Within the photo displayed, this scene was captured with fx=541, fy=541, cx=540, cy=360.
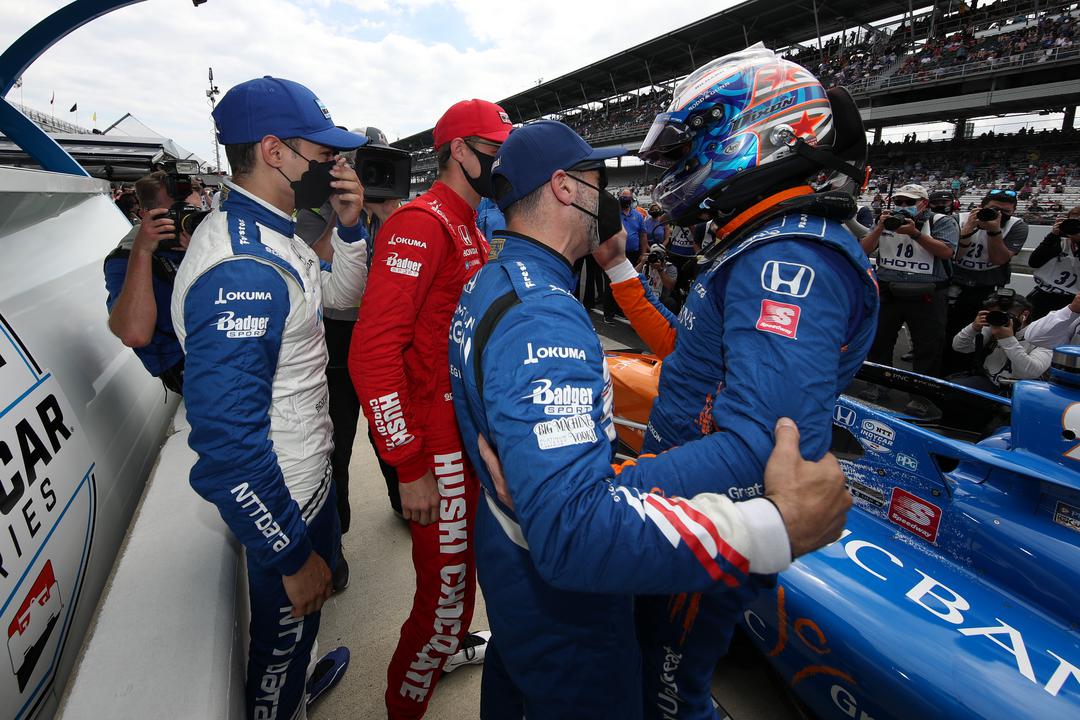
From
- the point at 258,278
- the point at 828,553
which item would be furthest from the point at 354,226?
the point at 828,553

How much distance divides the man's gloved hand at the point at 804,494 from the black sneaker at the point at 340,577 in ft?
8.08

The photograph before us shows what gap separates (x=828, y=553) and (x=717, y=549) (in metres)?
1.42

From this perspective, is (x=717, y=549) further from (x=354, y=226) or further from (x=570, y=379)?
(x=354, y=226)

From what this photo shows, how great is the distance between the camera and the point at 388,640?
255 cm

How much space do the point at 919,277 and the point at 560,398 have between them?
569 cm

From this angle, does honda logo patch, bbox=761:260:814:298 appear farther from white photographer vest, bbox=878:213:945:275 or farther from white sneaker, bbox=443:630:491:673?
white photographer vest, bbox=878:213:945:275

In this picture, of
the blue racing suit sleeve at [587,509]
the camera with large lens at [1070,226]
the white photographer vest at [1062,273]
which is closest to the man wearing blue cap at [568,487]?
the blue racing suit sleeve at [587,509]

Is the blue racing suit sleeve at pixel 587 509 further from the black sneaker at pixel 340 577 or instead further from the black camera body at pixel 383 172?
the black sneaker at pixel 340 577

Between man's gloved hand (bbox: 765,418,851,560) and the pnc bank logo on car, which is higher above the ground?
the pnc bank logo on car

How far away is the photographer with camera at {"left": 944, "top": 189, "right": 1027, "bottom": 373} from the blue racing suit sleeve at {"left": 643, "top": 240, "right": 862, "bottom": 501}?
5.23m

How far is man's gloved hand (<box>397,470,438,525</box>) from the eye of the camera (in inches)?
76.5

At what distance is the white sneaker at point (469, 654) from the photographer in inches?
94.0

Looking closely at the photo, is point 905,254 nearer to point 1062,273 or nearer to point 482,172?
point 1062,273

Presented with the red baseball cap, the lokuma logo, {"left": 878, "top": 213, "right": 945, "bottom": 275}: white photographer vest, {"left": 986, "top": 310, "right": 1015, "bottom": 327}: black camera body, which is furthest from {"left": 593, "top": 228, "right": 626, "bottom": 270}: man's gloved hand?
{"left": 878, "top": 213, "right": 945, "bottom": 275}: white photographer vest
